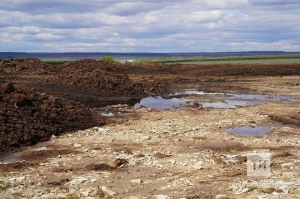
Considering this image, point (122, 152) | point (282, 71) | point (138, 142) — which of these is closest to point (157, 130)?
point (138, 142)

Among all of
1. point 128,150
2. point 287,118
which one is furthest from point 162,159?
point 287,118

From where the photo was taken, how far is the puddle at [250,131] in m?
12.8

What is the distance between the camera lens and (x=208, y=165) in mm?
9078

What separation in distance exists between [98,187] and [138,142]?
3899mm

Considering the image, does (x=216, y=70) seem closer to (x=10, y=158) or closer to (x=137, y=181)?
(x=10, y=158)

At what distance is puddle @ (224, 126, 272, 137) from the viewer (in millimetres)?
12818

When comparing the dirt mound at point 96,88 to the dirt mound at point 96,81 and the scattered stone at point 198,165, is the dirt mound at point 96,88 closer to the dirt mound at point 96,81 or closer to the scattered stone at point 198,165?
the dirt mound at point 96,81

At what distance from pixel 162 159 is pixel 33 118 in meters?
5.23

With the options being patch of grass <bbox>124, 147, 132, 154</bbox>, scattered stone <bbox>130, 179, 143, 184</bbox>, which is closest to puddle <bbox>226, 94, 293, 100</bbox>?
patch of grass <bbox>124, 147, 132, 154</bbox>

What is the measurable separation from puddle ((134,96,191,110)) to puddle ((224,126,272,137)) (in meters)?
5.03

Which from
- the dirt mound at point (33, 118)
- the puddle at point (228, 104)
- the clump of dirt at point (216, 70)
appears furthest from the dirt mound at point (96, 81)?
the clump of dirt at point (216, 70)

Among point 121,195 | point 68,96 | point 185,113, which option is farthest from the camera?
point 68,96

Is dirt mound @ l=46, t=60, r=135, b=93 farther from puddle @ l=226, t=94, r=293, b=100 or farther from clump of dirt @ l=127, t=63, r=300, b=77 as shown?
clump of dirt @ l=127, t=63, r=300, b=77

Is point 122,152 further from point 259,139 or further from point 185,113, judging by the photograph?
point 185,113
